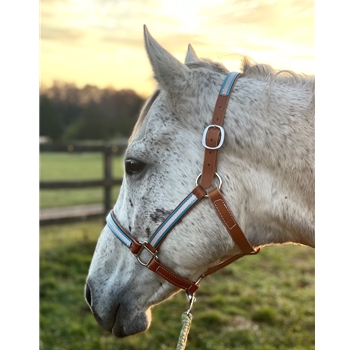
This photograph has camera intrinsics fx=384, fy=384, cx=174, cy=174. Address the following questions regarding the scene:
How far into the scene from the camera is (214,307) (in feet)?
7.84

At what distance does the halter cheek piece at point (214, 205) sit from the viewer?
943mm

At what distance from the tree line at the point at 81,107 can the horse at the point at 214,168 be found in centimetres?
88

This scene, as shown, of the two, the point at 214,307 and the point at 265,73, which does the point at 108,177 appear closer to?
the point at 214,307

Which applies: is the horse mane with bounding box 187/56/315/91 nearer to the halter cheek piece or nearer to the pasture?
the halter cheek piece

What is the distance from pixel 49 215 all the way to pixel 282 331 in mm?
2357

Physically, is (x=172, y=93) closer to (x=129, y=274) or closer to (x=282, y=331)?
(x=129, y=274)

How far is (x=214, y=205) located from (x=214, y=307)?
163 cm

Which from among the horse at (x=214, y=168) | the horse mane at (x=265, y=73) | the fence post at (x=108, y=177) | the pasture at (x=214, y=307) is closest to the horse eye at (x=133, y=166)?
the horse at (x=214, y=168)

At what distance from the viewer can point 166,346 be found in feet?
6.53

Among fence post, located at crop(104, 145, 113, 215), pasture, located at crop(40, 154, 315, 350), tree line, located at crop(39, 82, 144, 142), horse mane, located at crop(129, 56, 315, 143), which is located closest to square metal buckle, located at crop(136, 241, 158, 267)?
horse mane, located at crop(129, 56, 315, 143)

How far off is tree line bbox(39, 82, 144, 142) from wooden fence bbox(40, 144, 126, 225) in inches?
39.5

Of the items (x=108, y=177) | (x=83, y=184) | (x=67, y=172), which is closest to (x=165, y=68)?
(x=83, y=184)

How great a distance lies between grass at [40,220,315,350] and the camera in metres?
2.04


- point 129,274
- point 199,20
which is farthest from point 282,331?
point 199,20
